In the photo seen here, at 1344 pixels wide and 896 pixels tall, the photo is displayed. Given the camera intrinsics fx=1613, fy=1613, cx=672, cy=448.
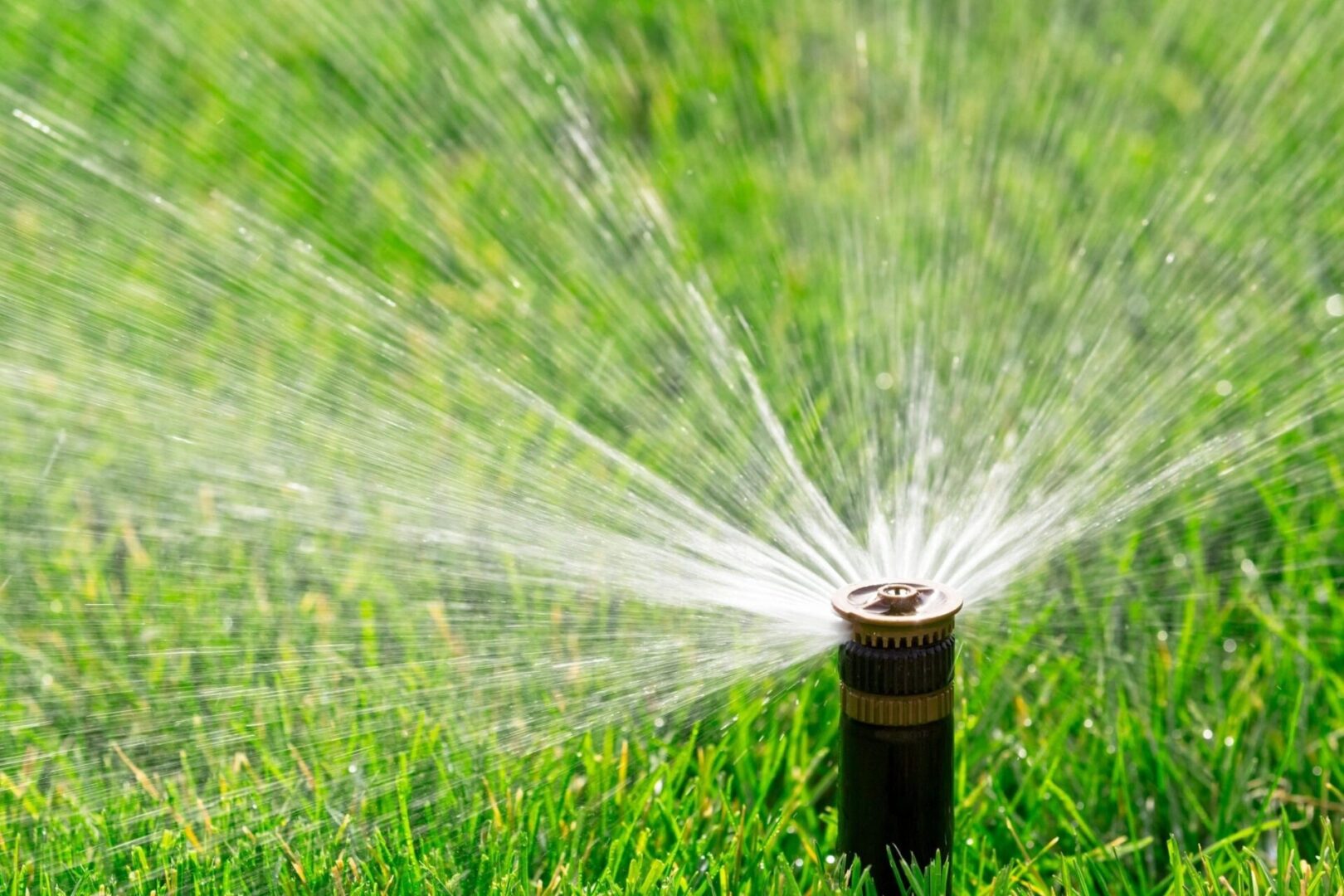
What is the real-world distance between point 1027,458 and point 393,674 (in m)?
1.17

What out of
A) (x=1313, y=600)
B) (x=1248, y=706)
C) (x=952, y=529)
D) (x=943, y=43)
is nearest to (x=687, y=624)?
(x=952, y=529)

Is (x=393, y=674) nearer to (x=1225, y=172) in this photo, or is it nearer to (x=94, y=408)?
(x=94, y=408)

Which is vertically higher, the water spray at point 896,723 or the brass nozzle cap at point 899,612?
the brass nozzle cap at point 899,612

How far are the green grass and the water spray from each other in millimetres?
54

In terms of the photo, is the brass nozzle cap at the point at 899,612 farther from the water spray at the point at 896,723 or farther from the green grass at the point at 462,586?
the green grass at the point at 462,586

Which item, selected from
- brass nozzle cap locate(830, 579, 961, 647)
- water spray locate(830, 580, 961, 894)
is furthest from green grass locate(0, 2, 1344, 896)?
brass nozzle cap locate(830, 579, 961, 647)

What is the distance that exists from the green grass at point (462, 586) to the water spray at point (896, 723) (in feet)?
0.18

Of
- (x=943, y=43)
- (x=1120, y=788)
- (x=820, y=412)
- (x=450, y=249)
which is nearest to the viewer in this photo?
(x=1120, y=788)

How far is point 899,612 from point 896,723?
12 cm

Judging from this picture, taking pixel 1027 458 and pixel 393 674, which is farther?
pixel 1027 458

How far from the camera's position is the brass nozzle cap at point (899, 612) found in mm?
1620

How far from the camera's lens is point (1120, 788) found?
2213mm

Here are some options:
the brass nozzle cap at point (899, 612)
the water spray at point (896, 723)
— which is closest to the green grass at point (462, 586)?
the water spray at point (896, 723)

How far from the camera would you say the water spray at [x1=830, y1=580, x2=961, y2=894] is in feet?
5.37
